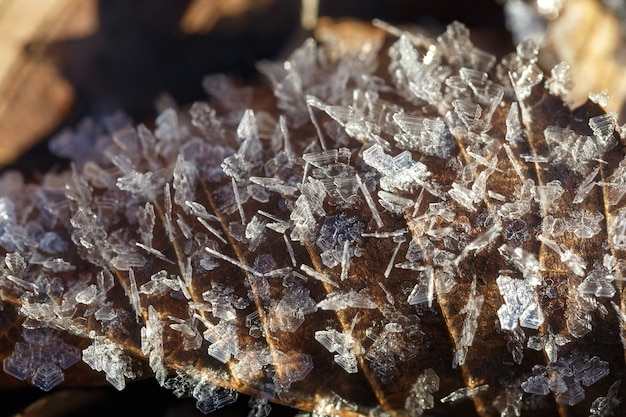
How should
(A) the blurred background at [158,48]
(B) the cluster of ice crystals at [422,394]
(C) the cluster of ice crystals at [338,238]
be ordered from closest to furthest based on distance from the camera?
(B) the cluster of ice crystals at [422,394] < (C) the cluster of ice crystals at [338,238] < (A) the blurred background at [158,48]

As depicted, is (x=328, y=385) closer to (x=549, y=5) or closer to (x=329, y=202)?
(x=329, y=202)

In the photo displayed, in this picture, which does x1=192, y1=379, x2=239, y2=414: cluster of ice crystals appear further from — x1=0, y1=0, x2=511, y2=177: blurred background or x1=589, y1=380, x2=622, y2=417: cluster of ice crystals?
x1=0, y1=0, x2=511, y2=177: blurred background

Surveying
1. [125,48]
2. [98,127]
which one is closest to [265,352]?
[98,127]

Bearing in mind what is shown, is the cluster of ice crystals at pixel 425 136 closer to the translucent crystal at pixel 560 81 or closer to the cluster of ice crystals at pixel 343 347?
the translucent crystal at pixel 560 81

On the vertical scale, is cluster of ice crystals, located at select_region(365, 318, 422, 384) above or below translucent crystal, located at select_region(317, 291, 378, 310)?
below

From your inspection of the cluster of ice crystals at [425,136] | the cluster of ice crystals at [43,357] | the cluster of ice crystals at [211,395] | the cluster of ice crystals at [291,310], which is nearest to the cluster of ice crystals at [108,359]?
the cluster of ice crystals at [43,357]

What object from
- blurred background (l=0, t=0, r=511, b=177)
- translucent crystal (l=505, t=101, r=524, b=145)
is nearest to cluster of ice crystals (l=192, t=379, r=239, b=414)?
translucent crystal (l=505, t=101, r=524, b=145)
